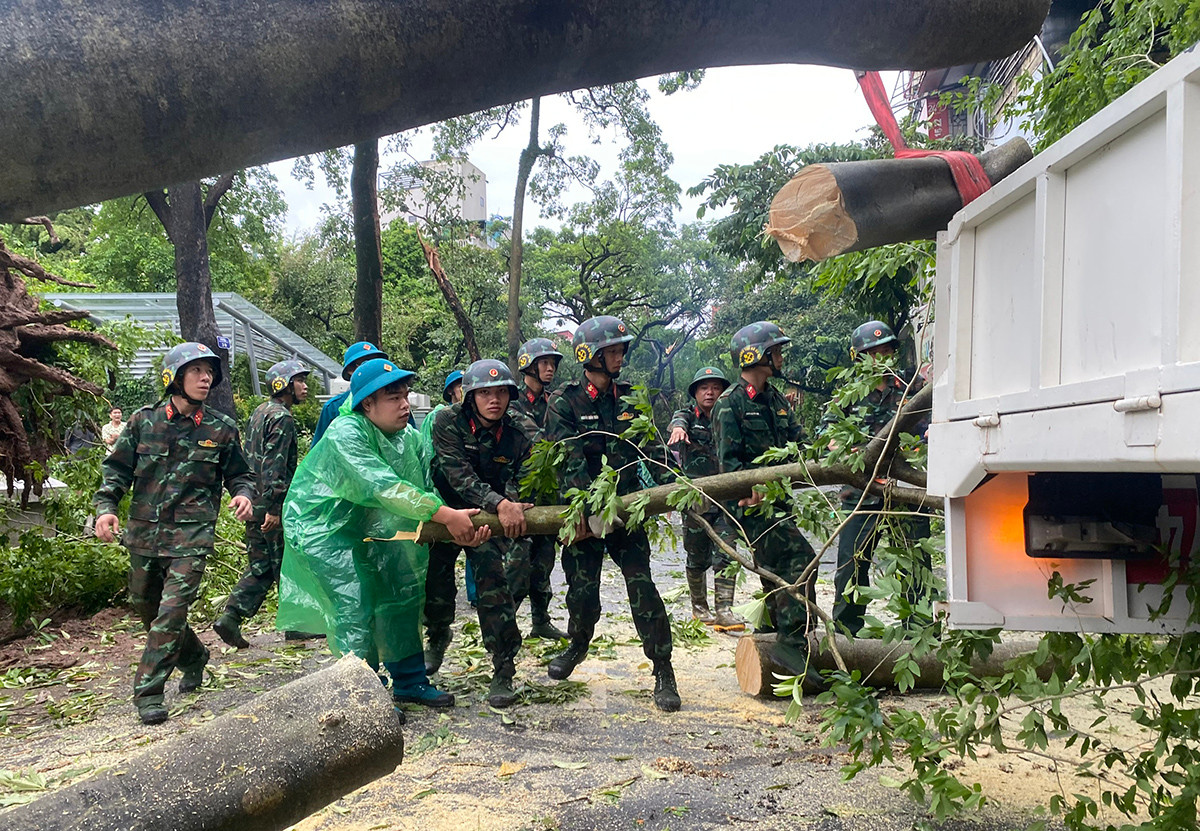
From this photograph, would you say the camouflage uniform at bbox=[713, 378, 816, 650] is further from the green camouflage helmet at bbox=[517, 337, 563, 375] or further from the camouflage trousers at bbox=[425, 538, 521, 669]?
the green camouflage helmet at bbox=[517, 337, 563, 375]

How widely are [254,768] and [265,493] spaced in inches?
187

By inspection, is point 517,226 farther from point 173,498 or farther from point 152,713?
point 152,713

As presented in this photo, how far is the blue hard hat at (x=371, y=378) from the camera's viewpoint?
5.03 meters

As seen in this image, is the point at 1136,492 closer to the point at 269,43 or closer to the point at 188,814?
the point at 269,43

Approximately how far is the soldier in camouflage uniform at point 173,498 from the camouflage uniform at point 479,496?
1222 millimetres

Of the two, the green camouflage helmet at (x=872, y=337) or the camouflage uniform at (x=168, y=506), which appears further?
the green camouflage helmet at (x=872, y=337)

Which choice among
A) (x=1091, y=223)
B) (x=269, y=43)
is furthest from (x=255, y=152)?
(x=1091, y=223)

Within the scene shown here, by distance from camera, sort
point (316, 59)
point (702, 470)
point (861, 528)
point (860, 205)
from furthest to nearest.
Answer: point (702, 470)
point (861, 528)
point (860, 205)
point (316, 59)

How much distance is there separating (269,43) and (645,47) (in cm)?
91

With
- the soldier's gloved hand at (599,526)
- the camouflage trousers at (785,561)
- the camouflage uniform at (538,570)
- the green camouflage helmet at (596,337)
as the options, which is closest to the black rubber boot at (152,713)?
the camouflage uniform at (538,570)

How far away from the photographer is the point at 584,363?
551cm

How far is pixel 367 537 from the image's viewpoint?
4973 mm

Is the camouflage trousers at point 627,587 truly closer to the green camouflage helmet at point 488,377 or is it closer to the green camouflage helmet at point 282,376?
the green camouflage helmet at point 488,377

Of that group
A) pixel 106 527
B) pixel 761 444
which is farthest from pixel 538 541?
pixel 106 527
